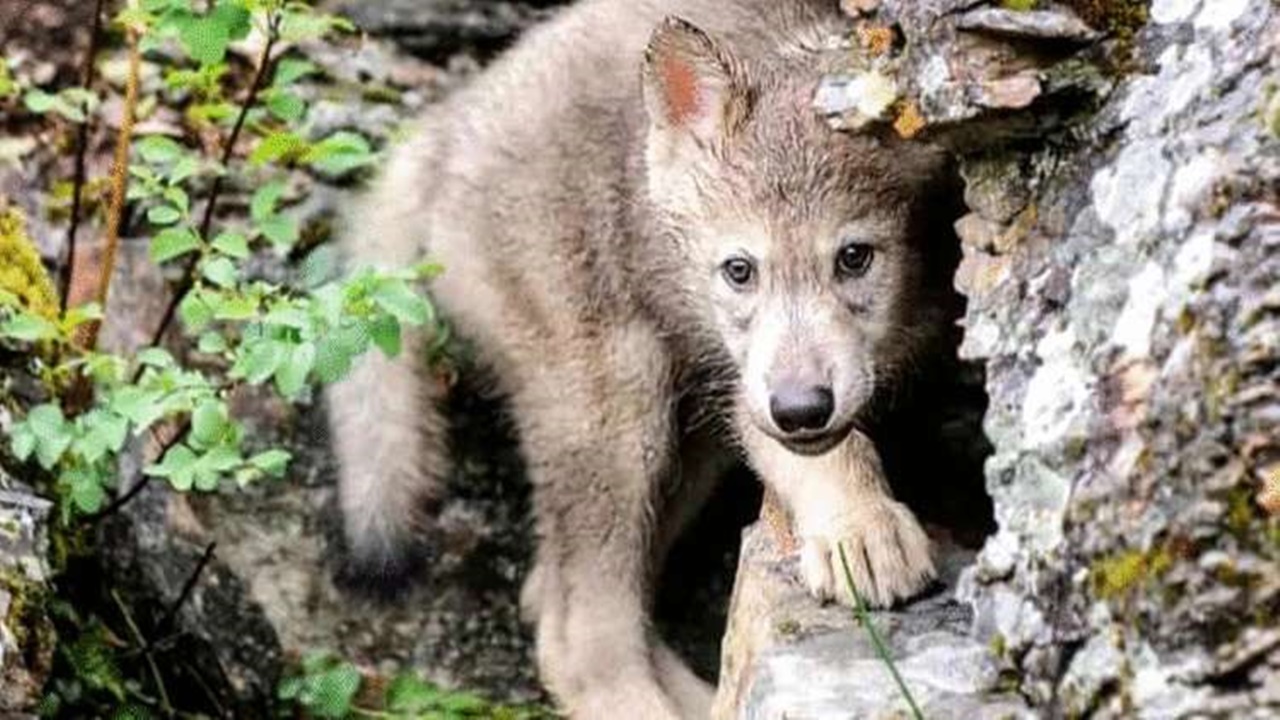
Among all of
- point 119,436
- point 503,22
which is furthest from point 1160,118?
point 503,22

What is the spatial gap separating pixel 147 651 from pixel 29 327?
2.39ft

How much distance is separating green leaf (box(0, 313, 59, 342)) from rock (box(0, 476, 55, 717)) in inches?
10.9

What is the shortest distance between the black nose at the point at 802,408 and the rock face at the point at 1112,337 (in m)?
0.41

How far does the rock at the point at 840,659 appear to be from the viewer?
322 centimetres

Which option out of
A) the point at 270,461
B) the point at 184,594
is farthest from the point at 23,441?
the point at 184,594

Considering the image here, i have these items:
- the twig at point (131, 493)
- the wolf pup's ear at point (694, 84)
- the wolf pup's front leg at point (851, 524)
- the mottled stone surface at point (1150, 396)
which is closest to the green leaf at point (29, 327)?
the twig at point (131, 493)

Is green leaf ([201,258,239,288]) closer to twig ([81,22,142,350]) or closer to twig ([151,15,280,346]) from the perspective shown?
twig ([151,15,280,346])

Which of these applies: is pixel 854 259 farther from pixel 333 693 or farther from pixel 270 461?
pixel 333 693

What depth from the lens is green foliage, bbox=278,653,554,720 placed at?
4602mm

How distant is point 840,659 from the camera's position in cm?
347

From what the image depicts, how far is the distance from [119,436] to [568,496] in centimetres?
101

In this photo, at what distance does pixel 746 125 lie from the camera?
422cm

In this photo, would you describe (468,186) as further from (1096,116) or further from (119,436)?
(1096,116)

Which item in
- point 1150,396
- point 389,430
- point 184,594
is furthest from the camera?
point 389,430
